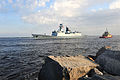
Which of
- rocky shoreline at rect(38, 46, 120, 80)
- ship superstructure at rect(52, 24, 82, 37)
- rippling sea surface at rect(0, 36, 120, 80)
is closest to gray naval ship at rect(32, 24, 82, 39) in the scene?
ship superstructure at rect(52, 24, 82, 37)

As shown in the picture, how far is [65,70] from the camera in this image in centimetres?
380

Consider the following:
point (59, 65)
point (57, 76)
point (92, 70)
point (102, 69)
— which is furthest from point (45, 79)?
point (102, 69)

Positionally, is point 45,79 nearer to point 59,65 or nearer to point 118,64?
point 59,65

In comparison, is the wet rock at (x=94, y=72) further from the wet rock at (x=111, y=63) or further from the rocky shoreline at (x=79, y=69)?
the wet rock at (x=111, y=63)

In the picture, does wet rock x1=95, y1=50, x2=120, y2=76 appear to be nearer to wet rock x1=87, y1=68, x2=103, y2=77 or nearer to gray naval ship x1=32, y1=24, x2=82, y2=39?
wet rock x1=87, y1=68, x2=103, y2=77

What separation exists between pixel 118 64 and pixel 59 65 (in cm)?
277

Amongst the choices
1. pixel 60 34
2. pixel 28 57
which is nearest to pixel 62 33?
pixel 60 34

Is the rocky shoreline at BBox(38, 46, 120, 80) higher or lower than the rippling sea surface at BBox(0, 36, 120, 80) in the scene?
higher

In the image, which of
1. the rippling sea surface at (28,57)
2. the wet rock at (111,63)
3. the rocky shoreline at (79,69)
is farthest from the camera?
the rippling sea surface at (28,57)

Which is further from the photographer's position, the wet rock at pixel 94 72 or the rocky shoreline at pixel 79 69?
the wet rock at pixel 94 72

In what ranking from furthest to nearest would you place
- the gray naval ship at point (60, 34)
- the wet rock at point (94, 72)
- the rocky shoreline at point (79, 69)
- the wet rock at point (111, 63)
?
the gray naval ship at point (60, 34) → the wet rock at point (111, 63) → the wet rock at point (94, 72) → the rocky shoreline at point (79, 69)

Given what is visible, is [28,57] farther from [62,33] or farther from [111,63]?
[62,33]

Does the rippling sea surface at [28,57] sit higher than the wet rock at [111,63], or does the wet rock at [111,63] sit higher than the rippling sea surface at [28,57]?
the wet rock at [111,63]

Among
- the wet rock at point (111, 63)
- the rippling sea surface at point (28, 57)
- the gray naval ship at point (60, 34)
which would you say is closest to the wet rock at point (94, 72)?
the wet rock at point (111, 63)
